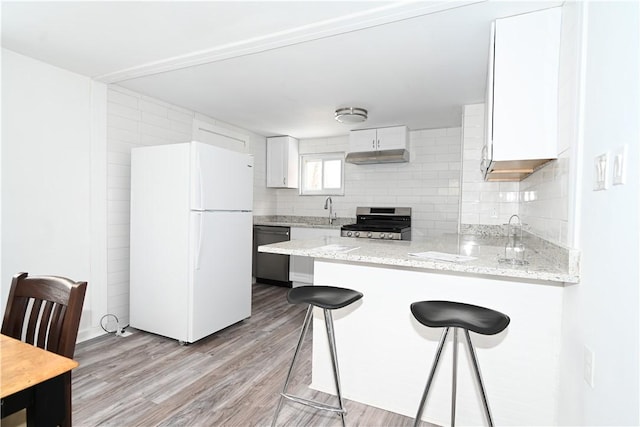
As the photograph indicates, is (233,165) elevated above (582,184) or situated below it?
above

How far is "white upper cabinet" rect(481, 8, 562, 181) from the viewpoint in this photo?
1850 millimetres

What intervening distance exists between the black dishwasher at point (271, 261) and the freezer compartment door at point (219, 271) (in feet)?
4.63

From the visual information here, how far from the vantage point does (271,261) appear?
199 inches

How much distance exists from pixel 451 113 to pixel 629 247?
128 inches

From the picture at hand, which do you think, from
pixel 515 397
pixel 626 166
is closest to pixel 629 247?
pixel 626 166

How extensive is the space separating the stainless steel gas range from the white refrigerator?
1653 millimetres

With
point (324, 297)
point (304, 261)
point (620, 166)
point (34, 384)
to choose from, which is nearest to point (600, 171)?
point (620, 166)

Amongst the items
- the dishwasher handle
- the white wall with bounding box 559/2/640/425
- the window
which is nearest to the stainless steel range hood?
the window

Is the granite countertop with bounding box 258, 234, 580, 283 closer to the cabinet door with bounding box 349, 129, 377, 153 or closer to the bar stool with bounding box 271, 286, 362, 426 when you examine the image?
the bar stool with bounding box 271, 286, 362, 426

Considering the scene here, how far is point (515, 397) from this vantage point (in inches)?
66.9

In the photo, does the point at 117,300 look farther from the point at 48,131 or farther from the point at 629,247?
the point at 629,247

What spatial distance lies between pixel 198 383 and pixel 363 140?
→ 343 cm

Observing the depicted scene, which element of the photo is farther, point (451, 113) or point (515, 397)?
point (451, 113)

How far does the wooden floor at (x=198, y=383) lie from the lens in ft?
6.31
